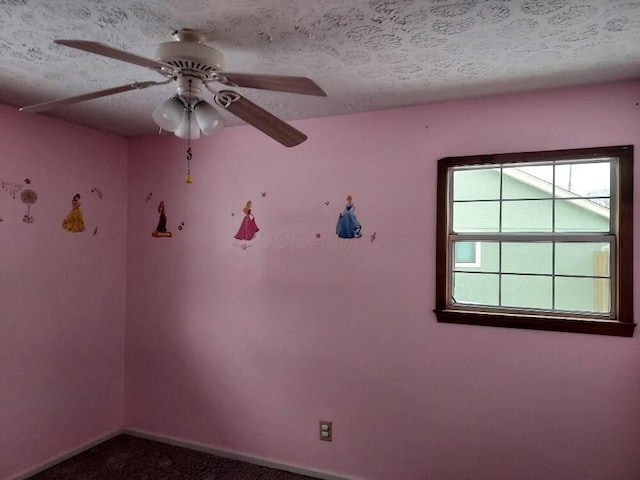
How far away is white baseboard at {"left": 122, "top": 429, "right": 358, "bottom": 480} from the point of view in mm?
2922

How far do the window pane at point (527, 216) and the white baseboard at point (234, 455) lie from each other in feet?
6.18

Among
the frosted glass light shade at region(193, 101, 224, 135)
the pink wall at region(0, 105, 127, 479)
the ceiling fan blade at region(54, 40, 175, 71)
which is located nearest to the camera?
the ceiling fan blade at region(54, 40, 175, 71)

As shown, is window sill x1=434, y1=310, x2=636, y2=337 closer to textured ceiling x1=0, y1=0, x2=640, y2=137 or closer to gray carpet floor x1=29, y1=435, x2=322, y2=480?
textured ceiling x1=0, y1=0, x2=640, y2=137

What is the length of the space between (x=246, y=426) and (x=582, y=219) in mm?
2554

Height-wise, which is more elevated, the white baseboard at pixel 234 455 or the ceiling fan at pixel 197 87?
the ceiling fan at pixel 197 87

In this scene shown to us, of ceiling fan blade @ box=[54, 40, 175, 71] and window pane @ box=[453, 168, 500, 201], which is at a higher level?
ceiling fan blade @ box=[54, 40, 175, 71]

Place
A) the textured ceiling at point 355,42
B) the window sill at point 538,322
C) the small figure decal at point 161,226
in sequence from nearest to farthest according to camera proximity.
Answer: the textured ceiling at point 355,42 → the window sill at point 538,322 → the small figure decal at point 161,226

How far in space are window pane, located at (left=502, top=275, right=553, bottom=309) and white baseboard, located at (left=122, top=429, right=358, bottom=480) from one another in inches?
60.1

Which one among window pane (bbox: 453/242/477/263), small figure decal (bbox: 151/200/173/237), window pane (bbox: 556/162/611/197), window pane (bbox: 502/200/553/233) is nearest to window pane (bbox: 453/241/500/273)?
window pane (bbox: 453/242/477/263)

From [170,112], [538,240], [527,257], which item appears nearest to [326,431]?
[527,257]

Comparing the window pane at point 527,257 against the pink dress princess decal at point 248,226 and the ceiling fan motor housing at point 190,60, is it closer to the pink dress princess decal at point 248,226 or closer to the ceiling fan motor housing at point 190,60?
the pink dress princess decal at point 248,226

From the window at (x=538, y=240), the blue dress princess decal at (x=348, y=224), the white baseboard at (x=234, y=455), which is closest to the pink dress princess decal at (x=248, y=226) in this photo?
the blue dress princess decal at (x=348, y=224)

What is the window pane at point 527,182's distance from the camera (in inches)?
98.4

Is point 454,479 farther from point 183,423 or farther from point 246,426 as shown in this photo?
point 183,423
